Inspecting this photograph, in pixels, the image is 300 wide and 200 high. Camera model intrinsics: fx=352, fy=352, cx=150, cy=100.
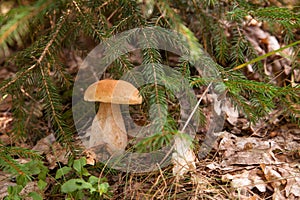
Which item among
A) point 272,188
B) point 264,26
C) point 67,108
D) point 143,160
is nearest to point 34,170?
point 143,160

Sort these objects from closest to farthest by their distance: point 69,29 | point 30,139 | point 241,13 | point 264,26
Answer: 1. point 241,13
2. point 69,29
3. point 30,139
4. point 264,26

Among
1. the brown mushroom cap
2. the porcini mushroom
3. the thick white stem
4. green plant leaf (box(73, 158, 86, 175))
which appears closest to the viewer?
green plant leaf (box(73, 158, 86, 175))

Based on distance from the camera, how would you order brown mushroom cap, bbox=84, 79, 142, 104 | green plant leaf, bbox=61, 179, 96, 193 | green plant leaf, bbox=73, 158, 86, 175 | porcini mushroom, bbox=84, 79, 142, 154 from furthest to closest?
porcini mushroom, bbox=84, 79, 142, 154, brown mushroom cap, bbox=84, 79, 142, 104, green plant leaf, bbox=73, 158, 86, 175, green plant leaf, bbox=61, 179, 96, 193

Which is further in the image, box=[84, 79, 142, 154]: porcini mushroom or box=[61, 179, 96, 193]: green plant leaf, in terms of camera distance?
box=[84, 79, 142, 154]: porcini mushroom

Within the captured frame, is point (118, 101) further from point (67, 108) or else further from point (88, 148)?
point (67, 108)

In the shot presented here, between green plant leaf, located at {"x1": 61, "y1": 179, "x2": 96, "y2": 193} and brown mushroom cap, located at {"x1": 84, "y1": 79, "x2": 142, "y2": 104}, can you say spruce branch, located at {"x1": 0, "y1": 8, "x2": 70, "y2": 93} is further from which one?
green plant leaf, located at {"x1": 61, "y1": 179, "x2": 96, "y2": 193}

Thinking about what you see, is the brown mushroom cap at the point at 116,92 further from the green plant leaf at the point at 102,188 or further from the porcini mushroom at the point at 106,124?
the green plant leaf at the point at 102,188

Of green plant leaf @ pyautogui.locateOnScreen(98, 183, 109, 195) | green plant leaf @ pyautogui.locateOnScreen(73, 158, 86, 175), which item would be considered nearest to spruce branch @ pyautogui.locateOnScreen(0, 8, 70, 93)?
green plant leaf @ pyautogui.locateOnScreen(73, 158, 86, 175)

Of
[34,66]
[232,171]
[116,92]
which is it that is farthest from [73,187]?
[232,171]

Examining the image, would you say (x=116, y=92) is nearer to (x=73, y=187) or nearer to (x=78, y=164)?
(x=78, y=164)
